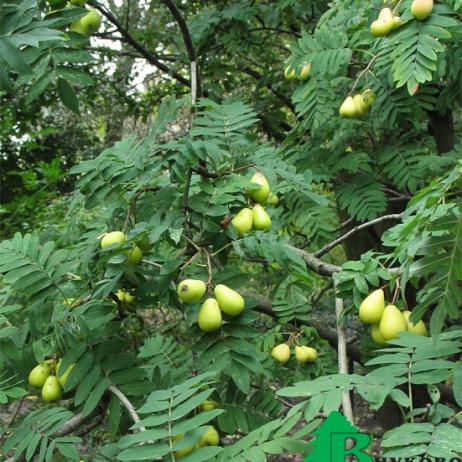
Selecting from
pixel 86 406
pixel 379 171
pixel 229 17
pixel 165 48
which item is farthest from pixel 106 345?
pixel 165 48

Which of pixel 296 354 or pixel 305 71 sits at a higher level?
pixel 305 71

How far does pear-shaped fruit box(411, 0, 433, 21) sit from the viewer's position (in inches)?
74.1

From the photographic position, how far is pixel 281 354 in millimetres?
2076

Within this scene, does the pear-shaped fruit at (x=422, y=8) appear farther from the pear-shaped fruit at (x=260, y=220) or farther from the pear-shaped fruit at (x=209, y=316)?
the pear-shaped fruit at (x=209, y=316)

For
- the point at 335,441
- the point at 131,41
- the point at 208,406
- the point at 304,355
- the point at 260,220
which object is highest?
the point at 131,41

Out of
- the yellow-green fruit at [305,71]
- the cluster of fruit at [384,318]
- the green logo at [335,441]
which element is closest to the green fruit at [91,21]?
the cluster of fruit at [384,318]

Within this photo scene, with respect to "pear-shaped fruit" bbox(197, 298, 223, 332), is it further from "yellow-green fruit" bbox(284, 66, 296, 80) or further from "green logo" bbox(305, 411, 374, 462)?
"yellow-green fruit" bbox(284, 66, 296, 80)

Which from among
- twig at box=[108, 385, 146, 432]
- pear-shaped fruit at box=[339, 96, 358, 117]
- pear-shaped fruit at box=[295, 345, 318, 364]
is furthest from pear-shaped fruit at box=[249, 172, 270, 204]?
pear-shaped fruit at box=[339, 96, 358, 117]

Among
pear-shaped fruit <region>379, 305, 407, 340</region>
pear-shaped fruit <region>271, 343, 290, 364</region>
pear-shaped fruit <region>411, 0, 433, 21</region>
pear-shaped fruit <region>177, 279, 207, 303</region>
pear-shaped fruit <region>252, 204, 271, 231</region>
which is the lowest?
pear-shaped fruit <region>271, 343, 290, 364</region>

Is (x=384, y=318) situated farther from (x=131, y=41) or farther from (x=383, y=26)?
(x=131, y=41)

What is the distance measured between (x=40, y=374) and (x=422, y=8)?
148cm

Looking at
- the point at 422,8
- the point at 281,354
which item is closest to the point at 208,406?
the point at 281,354

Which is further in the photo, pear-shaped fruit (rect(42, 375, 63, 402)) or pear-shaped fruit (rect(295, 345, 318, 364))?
pear-shaped fruit (rect(295, 345, 318, 364))

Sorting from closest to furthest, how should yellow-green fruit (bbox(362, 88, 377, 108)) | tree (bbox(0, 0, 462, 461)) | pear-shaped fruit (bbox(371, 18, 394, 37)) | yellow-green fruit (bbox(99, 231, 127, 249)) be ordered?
tree (bbox(0, 0, 462, 461)) → yellow-green fruit (bbox(99, 231, 127, 249)) → pear-shaped fruit (bbox(371, 18, 394, 37)) → yellow-green fruit (bbox(362, 88, 377, 108))
